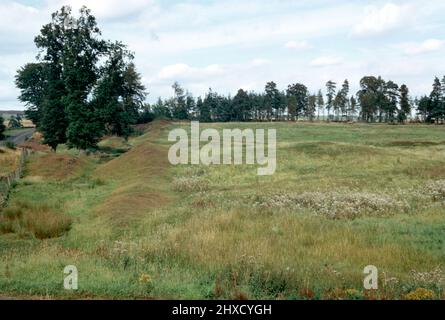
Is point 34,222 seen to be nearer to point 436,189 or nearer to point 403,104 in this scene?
point 436,189

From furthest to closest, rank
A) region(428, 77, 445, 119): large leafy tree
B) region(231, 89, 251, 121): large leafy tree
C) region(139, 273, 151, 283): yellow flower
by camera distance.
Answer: region(231, 89, 251, 121): large leafy tree → region(428, 77, 445, 119): large leafy tree → region(139, 273, 151, 283): yellow flower

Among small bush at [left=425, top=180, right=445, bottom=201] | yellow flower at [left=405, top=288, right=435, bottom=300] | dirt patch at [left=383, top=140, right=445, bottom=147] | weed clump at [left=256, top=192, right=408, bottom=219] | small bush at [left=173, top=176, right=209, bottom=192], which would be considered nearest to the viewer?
yellow flower at [left=405, top=288, right=435, bottom=300]

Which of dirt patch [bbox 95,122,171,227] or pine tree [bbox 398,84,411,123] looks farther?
pine tree [bbox 398,84,411,123]

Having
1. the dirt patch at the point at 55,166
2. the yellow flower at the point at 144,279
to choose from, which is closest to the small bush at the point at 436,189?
the yellow flower at the point at 144,279

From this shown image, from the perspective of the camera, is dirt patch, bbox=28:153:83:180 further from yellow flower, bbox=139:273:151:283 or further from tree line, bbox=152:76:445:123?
tree line, bbox=152:76:445:123

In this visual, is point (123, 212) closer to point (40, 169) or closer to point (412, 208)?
point (412, 208)

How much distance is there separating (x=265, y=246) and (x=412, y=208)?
11199mm

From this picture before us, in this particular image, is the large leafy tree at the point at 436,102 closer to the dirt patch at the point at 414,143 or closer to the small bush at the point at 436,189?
the dirt patch at the point at 414,143

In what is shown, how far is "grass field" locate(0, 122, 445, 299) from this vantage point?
11.4 meters

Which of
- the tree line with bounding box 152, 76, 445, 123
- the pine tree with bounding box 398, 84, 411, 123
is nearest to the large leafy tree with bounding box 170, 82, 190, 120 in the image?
the tree line with bounding box 152, 76, 445, 123

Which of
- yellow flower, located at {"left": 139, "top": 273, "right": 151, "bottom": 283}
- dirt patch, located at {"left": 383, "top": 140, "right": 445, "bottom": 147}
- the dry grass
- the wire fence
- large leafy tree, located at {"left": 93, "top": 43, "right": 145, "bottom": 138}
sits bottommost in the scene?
the dry grass

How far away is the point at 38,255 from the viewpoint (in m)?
14.9
